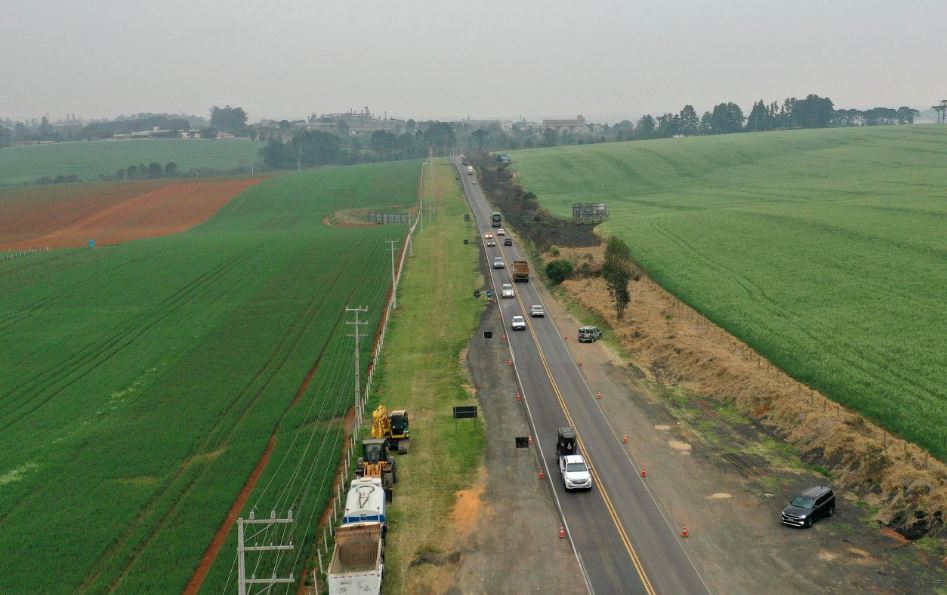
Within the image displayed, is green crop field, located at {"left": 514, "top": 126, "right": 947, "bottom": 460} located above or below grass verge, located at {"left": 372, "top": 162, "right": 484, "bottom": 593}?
above

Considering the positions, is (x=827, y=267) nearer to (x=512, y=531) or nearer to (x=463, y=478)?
(x=463, y=478)

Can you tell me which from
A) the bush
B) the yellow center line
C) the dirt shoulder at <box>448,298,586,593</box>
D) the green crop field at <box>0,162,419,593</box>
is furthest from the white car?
the bush

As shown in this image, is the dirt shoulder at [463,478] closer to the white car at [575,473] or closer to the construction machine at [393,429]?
the construction machine at [393,429]

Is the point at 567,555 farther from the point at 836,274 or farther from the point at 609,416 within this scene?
the point at 836,274

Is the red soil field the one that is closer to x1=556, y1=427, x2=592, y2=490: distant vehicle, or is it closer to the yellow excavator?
the yellow excavator

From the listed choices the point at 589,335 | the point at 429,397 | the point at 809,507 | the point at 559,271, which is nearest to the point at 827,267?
the point at 589,335

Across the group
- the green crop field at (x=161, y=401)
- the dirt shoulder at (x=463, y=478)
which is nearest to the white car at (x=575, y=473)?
the dirt shoulder at (x=463, y=478)
